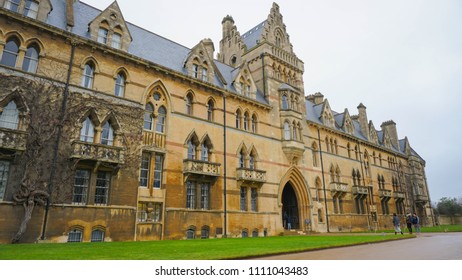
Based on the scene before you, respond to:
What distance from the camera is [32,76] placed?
1675cm

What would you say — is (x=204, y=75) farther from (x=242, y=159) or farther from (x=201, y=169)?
(x=201, y=169)

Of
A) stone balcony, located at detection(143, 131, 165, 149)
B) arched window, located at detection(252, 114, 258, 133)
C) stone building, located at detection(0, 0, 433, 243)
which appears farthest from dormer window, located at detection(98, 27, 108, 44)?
arched window, located at detection(252, 114, 258, 133)

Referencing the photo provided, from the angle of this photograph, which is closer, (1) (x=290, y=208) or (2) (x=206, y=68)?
(2) (x=206, y=68)

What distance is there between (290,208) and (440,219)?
3907 cm

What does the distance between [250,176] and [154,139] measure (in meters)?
8.96

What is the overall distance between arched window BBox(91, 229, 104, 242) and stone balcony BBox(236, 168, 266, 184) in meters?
11.4

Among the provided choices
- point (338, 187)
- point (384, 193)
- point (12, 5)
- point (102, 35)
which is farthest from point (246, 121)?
point (384, 193)

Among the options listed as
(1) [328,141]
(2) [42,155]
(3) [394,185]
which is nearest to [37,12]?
(2) [42,155]

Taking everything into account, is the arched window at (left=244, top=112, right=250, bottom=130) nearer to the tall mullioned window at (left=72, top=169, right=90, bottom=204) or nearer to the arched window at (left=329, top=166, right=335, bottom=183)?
the arched window at (left=329, top=166, right=335, bottom=183)

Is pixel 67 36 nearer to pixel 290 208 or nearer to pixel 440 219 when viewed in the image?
pixel 290 208
